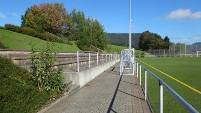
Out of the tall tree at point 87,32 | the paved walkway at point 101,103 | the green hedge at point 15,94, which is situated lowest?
the paved walkway at point 101,103

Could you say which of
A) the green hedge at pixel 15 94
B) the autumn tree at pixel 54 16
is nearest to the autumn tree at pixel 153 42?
the autumn tree at pixel 54 16

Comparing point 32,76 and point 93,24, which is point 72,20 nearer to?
point 93,24

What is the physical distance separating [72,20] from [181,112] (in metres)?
61.8

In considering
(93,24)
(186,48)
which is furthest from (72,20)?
(186,48)

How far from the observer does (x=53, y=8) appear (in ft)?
234

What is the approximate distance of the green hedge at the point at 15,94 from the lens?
5864 millimetres

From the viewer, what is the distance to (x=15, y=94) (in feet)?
20.8

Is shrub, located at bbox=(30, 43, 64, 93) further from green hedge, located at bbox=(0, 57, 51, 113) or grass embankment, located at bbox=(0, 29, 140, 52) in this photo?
grass embankment, located at bbox=(0, 29, 140, 52)

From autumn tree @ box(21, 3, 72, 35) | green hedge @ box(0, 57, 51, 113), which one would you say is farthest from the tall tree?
green hedge @ box(0, 57, 51, 113)

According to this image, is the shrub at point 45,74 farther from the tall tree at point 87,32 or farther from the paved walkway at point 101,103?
the tall tree at point 87,32

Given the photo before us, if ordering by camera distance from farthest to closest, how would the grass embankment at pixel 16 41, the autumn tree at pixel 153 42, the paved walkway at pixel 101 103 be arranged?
the autumn tree at pixel 153 42 < the grass embankment at pixel 16 41 < the paved walkway at pixel 101 103

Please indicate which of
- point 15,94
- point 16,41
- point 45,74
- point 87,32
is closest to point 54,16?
point 87,32

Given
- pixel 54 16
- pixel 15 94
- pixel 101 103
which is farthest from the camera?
pixel 54 16

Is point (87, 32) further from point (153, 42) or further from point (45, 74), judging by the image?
point (153, 42)
